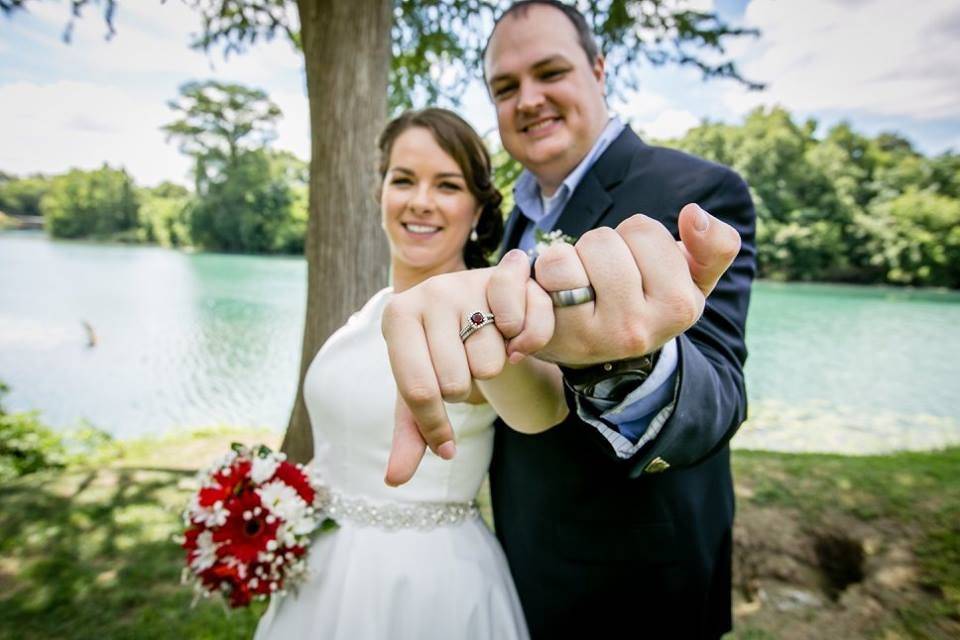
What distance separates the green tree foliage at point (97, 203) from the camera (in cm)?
7644

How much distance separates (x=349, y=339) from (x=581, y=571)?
4.44ft

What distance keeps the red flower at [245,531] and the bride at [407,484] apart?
0.26m

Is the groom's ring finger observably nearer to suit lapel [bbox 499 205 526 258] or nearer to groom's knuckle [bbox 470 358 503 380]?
groom's knuckle [bbox 470 358 503 380]

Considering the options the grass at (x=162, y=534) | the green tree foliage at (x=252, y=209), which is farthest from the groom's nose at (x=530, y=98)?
the green tree foliage at (x=252, y=209)

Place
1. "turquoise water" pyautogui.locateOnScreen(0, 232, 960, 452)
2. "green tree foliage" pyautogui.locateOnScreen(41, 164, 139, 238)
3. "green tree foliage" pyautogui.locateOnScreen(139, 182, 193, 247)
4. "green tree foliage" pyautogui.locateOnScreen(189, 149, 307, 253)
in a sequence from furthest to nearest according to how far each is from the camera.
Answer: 1. "green tree foliage" pyautogui.locateOnScreen(41, 164, 139, 238)
2. "green tree foliage" pyautogui.locateOnScreen(139, 182, 193, 247)
3. "green tree foliage" pyautogui.locateOnScreen(189, 149, 307, 253)
4. "turquoise water" pyautogui.locateOnScreen(0, 232, 960, 452)

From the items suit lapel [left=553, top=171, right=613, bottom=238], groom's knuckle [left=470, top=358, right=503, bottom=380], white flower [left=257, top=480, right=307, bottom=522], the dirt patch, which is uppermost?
suit lapel [left=553, top=171, right=613, bottom=238]

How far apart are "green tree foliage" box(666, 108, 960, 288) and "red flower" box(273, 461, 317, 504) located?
47210mm

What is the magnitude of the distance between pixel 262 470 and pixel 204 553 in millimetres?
367

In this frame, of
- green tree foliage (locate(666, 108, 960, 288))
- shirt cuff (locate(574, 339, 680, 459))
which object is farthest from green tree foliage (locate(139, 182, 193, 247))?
shirt cuff (locate(574, 339, 680, 459))

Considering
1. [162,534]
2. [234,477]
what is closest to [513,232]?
[234,477]

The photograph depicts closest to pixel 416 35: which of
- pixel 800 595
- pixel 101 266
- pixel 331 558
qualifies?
pixel 331 558

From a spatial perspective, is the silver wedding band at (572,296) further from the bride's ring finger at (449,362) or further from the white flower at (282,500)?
the white flower at (282,500)

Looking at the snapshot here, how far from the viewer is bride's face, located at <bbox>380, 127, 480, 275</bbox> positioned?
2227mm

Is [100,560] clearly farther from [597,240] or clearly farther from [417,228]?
[597,240]
